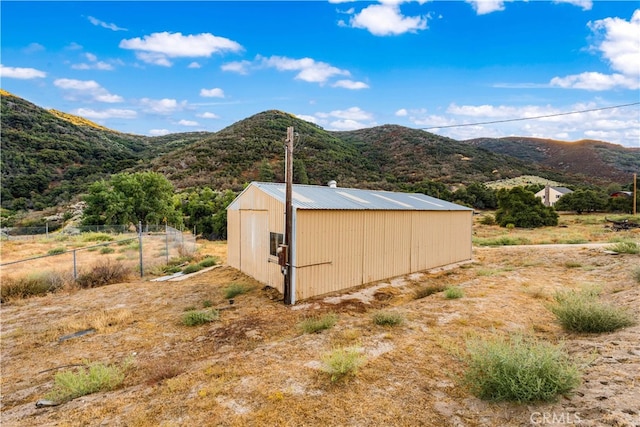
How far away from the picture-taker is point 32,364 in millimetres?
6555

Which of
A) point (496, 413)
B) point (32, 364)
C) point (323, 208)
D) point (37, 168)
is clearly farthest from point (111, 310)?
point (37, 168)

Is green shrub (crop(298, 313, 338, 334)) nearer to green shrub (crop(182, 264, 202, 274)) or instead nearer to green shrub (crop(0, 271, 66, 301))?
green shrub (crop(182, 264, 202, 274))

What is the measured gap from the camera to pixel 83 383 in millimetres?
5090

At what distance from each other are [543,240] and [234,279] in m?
21.8

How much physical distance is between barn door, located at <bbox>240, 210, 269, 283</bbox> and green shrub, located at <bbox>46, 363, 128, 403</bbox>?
6.37 m

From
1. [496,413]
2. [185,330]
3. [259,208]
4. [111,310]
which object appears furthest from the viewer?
[259,208]

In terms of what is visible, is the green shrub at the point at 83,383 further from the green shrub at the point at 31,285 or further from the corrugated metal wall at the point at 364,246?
the green shrub at the point at 31,285

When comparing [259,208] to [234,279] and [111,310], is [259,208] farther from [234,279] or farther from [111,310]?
[111,310]

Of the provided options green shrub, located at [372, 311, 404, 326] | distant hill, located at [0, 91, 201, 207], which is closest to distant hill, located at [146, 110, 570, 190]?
distant hill, located at [0, 91, 201, 207]

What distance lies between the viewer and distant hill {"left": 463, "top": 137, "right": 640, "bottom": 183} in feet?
290

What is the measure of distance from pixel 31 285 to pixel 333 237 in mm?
10629

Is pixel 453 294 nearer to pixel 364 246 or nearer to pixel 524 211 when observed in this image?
pixel 364 246

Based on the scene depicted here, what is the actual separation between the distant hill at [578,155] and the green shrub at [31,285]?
323 ft

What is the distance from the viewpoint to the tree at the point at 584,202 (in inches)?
1598
